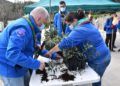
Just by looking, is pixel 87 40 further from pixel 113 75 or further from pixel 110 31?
pixel 110 31

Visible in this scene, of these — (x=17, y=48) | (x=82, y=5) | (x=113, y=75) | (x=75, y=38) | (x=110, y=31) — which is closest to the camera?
(x=17, y=48)

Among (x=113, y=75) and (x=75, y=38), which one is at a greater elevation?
(x=75, y=38)

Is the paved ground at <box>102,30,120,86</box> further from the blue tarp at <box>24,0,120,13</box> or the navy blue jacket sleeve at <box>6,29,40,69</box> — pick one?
the navy blue jacket sleeve at <box>6,29,40,69</box>

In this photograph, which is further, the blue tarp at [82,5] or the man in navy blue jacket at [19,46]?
the blue tarp at [82,5]

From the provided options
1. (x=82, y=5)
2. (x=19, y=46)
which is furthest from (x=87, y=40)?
(x=82, y=5)

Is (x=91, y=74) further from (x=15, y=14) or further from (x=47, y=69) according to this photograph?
(x=15, y=14)

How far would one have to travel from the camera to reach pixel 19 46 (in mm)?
3865

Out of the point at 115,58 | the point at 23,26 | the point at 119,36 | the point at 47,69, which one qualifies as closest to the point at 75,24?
the point at 47,69

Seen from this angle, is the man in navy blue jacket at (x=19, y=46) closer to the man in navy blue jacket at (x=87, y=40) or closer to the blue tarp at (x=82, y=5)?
the man in navy blue jacket at (x=87, y=40)

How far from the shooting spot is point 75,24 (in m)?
4.86

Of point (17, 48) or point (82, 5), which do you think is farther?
point (82, 5)

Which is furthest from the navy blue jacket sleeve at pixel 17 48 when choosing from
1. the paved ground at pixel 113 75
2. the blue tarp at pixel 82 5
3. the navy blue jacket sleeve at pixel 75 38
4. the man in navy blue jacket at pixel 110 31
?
the man in navy blue jacket at pixel 110 31

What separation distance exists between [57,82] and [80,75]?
0.39m

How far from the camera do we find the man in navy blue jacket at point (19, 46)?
3.87m
